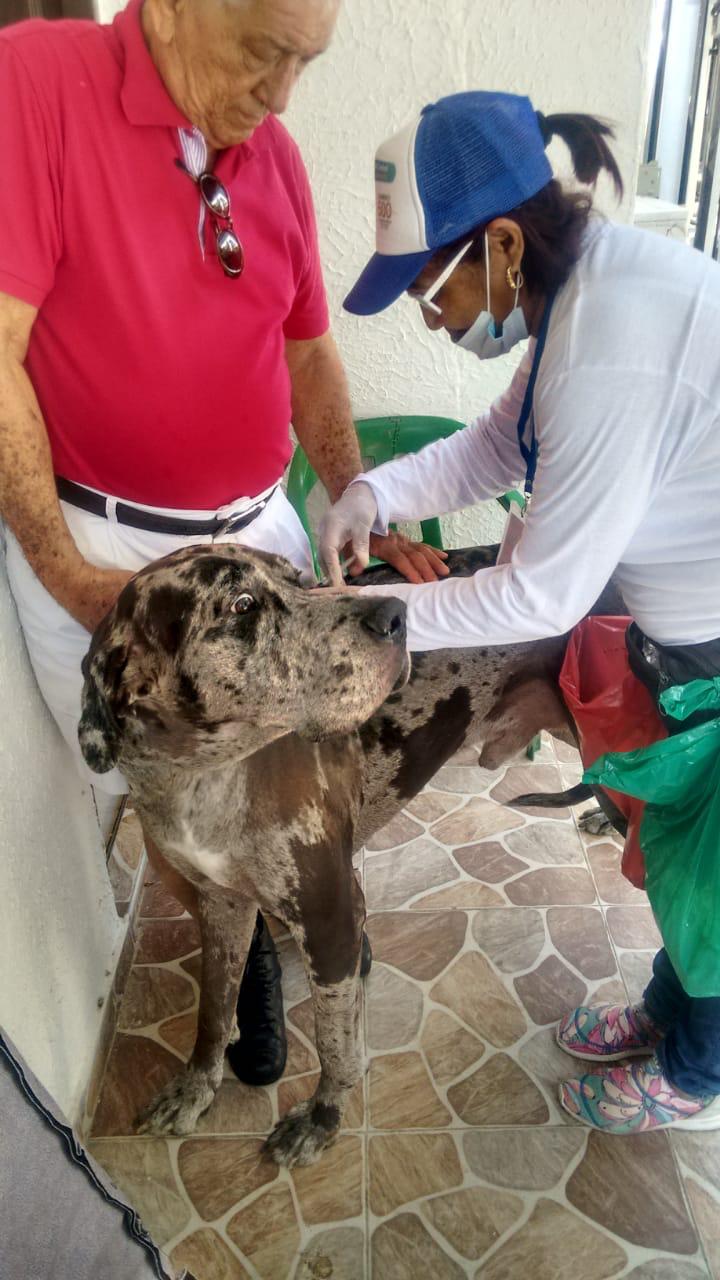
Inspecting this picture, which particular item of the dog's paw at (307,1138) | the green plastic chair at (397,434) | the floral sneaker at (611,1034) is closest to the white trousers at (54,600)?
the dog's paw at (307,1138)

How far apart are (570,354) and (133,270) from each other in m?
0.84

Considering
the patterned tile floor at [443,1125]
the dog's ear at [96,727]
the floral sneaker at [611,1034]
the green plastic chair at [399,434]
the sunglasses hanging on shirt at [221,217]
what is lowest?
the patterned tile floor at [443,1125]

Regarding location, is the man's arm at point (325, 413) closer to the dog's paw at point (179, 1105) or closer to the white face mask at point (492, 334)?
the white face mask at point (492, 334)

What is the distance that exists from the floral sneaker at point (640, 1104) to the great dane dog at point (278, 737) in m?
0.59

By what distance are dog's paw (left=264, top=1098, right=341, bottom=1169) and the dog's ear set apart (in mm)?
1090

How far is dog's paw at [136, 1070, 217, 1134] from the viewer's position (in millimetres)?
2240

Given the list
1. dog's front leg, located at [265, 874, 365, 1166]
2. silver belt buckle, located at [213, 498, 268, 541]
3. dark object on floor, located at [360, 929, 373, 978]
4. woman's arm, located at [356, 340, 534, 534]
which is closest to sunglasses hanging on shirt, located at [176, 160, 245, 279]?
silver belt buckle, located at [213, 498, 268, 541]

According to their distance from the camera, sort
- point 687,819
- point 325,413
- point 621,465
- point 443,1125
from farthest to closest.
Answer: point 325,413 → point 443,1125 → point 687,819 → point 621,465

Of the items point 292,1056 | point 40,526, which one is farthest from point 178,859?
point 292,1056

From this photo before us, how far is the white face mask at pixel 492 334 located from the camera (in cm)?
163

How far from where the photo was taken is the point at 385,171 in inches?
61.0

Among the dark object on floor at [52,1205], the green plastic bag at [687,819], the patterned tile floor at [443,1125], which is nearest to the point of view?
the dark object on floor at [52,1205]

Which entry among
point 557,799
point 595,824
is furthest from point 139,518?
point 595,824

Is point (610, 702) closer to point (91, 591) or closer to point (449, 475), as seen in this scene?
point (449, 475)
